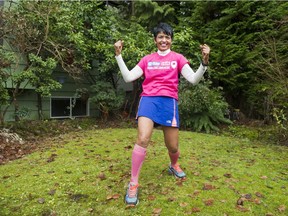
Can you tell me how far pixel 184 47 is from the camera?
9.84 metres

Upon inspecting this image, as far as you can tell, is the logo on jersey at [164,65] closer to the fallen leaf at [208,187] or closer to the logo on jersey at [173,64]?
the logo on jersey at [173,64]

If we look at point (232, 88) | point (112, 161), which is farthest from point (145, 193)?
point (232, 88)

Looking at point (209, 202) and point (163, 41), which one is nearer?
point (209, 202)

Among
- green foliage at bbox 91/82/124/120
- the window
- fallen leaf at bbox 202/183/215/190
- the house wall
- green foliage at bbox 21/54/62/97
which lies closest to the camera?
fallen leaf at bbox 202/183/215/190

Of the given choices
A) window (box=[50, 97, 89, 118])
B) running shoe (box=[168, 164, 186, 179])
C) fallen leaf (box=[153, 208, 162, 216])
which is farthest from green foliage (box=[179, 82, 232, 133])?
fallen leaf (box=[153, 208, 162, 216])

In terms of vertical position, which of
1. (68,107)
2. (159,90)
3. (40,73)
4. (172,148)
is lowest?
(68,107)

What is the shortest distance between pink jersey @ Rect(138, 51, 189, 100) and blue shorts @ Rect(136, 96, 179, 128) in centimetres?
7

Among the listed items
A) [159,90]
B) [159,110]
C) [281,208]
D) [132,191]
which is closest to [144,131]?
[159,110]

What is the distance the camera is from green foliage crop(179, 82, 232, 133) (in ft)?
28.1

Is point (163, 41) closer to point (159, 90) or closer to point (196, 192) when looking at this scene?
point (159, 90)

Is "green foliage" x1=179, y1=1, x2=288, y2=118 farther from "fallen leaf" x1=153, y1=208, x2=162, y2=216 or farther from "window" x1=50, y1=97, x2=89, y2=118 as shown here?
"fallen leaf" x1=153, y1=208, x2=162, y2=216

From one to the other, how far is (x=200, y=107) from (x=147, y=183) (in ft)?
16.8

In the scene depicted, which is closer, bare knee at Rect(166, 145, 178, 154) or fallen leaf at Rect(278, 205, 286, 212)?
fallen leaf at Rect(278, 205, 286, 212)

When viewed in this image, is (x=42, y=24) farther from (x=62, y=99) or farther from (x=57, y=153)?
(x=57, y=153)
